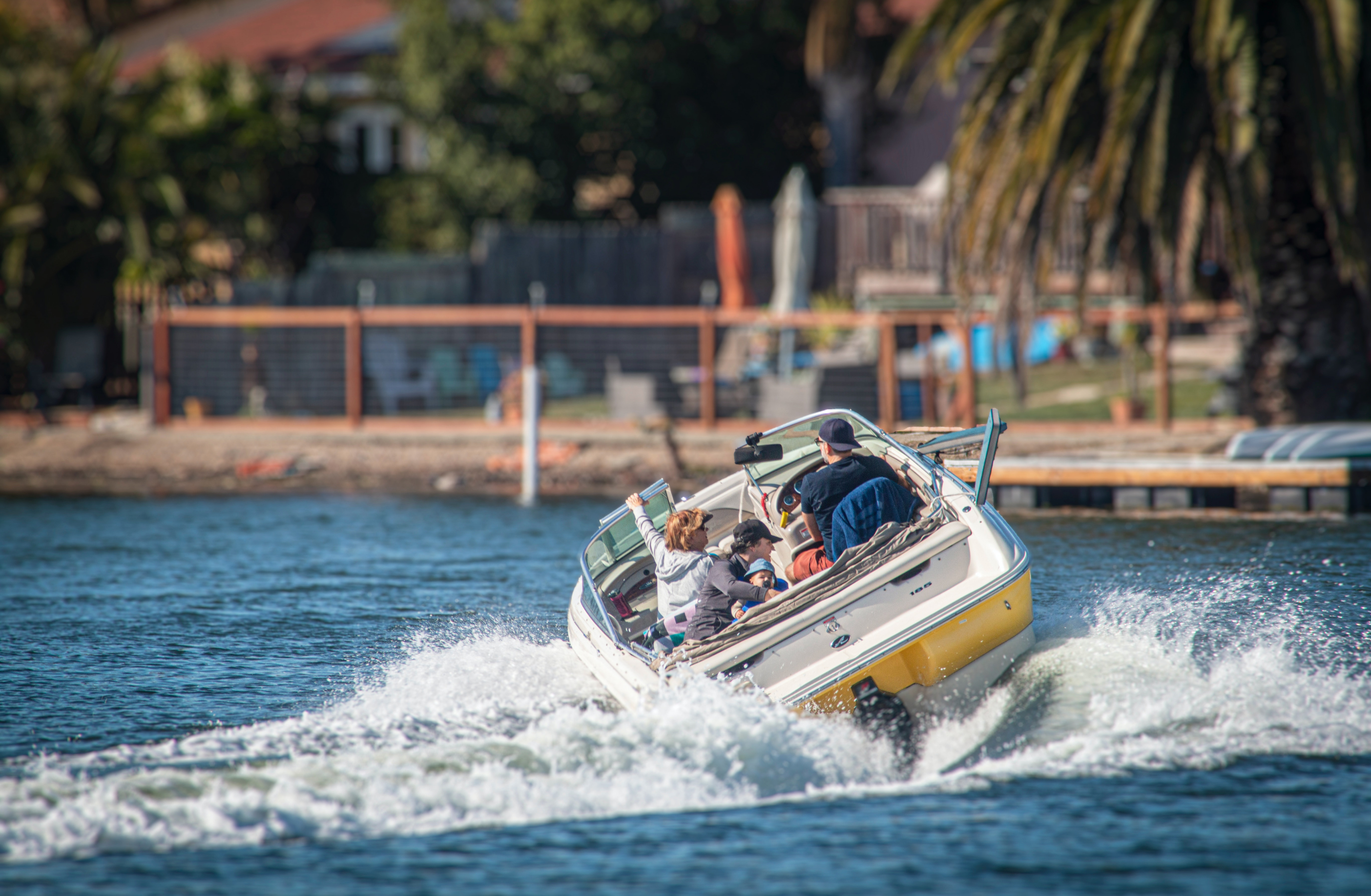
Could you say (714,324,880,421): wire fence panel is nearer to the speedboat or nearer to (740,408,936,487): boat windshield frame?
(740,408,936,487): boat windshield frame

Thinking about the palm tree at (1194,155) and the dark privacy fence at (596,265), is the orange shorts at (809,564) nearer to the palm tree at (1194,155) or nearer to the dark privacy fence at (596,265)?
the palm tree at (1194,155)

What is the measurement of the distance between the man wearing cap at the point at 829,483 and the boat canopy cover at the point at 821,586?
43 cm

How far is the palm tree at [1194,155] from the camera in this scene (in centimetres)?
1329

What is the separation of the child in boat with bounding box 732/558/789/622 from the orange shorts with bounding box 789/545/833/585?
0.29ft

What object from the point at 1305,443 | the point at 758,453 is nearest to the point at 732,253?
the point at 1305,443

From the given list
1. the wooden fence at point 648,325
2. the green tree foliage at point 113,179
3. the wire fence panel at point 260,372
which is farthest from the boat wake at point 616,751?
the green tree foliage at point 113,179

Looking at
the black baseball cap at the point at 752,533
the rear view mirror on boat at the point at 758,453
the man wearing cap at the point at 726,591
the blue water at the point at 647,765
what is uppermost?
the rear view mirror on boat at the point at 758,453

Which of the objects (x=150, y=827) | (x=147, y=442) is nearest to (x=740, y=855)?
(x=150, y=827)

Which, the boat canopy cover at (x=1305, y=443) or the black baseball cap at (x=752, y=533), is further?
the boat canopy cover at (x=1305, y=443)

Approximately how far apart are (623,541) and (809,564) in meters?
1.21

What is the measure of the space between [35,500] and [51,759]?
10.6 meters

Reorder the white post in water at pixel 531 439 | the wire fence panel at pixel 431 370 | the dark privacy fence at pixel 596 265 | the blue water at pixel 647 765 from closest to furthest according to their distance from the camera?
the blue water at pixel 647 765 < the white post in water at pixel 531 439 < the wire fence panel at pixel 431 370 < the dark privacy fence at pixel 596 265

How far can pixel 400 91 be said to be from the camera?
1134 inches

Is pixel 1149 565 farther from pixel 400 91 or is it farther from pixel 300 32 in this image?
pixel 300 32
